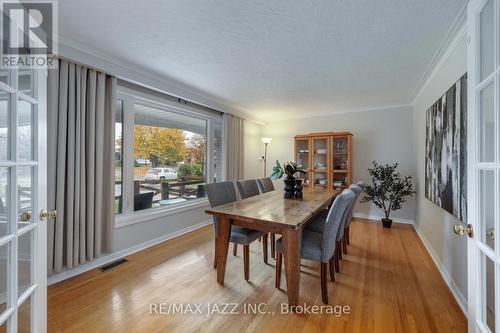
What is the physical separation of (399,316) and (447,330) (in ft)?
0.90

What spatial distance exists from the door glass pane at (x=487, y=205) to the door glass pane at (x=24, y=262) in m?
2.04

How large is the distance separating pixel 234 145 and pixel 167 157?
1.45 metres

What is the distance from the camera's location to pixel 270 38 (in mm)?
1924

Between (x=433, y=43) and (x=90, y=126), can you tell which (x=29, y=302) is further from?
(x=433, y=43)

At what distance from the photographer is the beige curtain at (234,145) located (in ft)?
13.8

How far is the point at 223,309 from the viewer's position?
5.54ft

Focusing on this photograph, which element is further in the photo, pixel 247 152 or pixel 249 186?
pixel 247 152

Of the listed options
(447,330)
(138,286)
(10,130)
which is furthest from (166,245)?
(447,330)

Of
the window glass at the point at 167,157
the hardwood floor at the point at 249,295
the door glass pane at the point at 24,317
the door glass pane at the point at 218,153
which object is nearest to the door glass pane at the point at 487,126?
the hardwood floor at the point at 249,295

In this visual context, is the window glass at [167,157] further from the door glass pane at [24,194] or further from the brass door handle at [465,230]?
the brass door handle at [465,230]

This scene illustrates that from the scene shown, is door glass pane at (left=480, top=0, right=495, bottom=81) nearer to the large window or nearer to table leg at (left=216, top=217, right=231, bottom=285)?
table leg at (left=216, top=217, right=231, bottom=285)

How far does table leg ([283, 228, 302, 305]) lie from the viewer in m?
1.62

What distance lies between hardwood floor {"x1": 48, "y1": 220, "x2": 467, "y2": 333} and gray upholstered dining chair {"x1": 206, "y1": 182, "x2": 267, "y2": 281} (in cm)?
20

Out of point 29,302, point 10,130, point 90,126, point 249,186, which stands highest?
point 90,126
